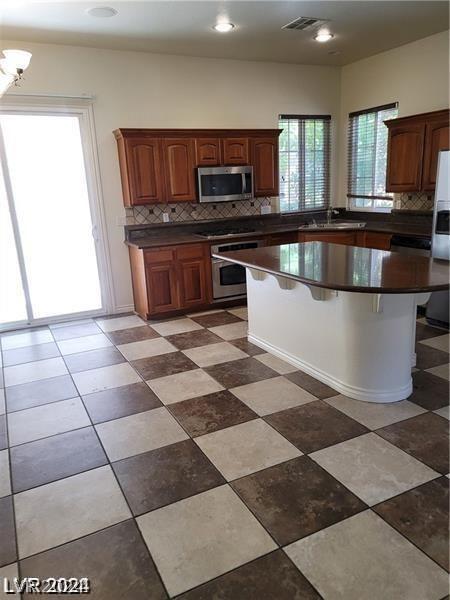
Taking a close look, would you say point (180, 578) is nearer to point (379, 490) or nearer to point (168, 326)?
point (379, 490)

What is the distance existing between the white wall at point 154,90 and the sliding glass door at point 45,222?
0.89 feet

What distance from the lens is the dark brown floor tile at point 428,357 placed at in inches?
139

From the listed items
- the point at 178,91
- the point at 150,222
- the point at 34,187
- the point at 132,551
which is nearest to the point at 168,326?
the point at 150,222

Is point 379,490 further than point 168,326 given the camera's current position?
No

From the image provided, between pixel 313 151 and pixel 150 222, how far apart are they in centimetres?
264

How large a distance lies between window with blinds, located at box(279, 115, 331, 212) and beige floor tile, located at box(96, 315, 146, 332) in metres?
2.61

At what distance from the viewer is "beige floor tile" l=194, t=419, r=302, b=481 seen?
2371mm

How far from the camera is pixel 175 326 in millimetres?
4836

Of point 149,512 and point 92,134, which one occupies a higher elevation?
point 92,134

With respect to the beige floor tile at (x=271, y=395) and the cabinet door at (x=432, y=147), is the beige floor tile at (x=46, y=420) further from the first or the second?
the cabinet door at (x=432, y=147)

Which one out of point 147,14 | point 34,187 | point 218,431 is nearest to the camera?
point 218,431

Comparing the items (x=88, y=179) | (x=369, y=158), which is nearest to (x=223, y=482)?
(x=88, y=179)

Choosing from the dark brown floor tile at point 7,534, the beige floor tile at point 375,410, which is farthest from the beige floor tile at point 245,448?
the dark brown floor tile at point 7,534

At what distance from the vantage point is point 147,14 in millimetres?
3758
